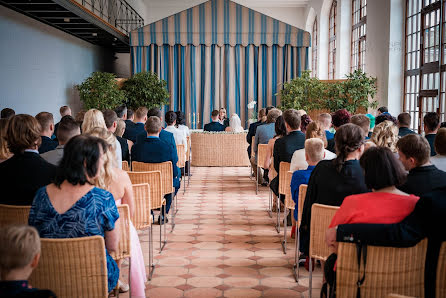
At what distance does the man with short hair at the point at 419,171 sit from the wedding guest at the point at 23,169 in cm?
219

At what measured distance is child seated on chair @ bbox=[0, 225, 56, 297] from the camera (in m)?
1.76

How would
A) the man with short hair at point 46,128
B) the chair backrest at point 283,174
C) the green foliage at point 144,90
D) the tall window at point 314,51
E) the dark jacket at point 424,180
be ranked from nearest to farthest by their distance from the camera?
the dark jacket at point 424,180
the man with short hair at point 46,128
the chair backrest at point 283,174
the green foliage at point 144,90
the tall window at point 314,51

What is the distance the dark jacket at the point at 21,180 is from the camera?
308cm

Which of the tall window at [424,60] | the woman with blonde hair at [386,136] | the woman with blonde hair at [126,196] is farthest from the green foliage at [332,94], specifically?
the woman with blonde hair at [126,196]

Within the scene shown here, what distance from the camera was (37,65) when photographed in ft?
34.1

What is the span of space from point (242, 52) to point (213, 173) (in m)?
6.04

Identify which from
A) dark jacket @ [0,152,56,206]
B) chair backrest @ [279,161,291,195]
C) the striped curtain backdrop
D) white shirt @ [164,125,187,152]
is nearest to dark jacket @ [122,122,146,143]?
white shirt @ [164,125,187,152]

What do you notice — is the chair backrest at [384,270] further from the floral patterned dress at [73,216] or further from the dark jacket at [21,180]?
the dark jacket at [21,180]

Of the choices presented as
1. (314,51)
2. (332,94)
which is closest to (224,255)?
(332,94)

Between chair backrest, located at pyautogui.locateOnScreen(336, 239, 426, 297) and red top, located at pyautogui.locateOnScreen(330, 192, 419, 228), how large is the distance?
15 centimetres

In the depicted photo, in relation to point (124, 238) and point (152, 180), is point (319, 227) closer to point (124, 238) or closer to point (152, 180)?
point (124, 238)

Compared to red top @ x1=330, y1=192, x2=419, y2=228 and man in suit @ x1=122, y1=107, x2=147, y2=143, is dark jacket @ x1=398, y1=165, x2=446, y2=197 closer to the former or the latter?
red top @ x1=330, y1=192, x2=419, y2=228

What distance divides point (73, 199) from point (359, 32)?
11.7 metres

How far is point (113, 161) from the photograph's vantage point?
3135mm
